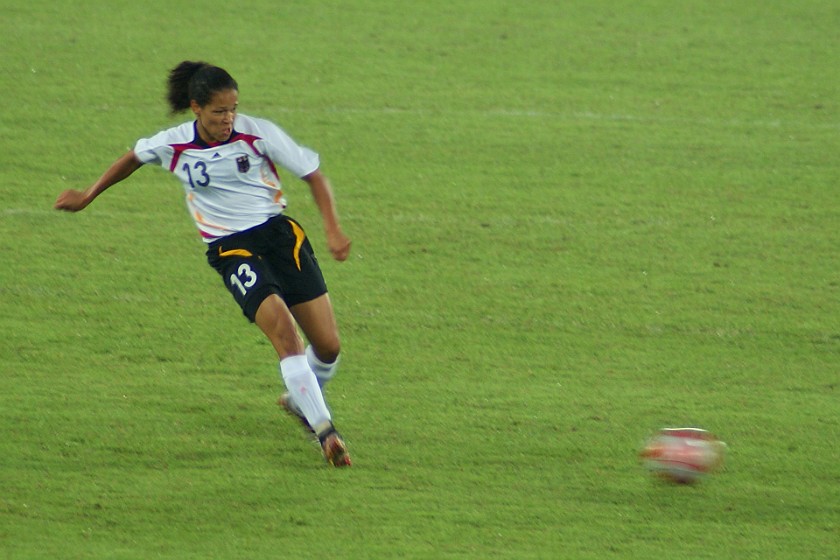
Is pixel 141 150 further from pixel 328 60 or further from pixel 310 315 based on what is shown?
pixel 328 60

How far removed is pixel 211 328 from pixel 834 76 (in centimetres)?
835

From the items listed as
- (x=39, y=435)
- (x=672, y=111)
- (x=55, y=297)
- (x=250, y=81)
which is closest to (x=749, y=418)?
(x=39, y=435)

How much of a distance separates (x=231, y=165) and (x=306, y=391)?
1107mm

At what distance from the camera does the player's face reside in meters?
5.85

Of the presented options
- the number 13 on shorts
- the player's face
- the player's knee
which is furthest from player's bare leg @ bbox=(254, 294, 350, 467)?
the player's face

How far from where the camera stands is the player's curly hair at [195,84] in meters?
5.86

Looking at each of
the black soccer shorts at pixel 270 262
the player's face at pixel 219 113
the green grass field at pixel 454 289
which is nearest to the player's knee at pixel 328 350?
the black soccer shorts at pixel 270 262

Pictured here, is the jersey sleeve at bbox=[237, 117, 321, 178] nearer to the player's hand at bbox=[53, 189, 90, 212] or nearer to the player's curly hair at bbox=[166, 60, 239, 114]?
the player's curly hair at bbox=[166, 60, 239, 114]

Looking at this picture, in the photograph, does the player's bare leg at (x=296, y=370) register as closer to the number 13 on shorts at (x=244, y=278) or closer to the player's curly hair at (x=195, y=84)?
the number 13 on shorts at (x=244, y=278)

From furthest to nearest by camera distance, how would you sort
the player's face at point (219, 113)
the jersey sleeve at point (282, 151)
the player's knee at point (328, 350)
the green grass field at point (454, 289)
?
1. the player's knee at point (328, 350)
2. the jersey sleeve at point (282, 151)
3. the player's face at point (219, 113)
4. the green grass field at point (454, 289)

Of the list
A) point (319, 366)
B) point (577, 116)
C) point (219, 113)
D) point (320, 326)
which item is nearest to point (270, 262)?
point (320, 326)

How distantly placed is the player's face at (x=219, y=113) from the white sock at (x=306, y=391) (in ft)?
3.57

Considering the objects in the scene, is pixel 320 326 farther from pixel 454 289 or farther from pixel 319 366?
pixel 454 289

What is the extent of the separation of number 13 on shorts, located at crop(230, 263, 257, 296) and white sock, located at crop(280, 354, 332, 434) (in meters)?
0.38
